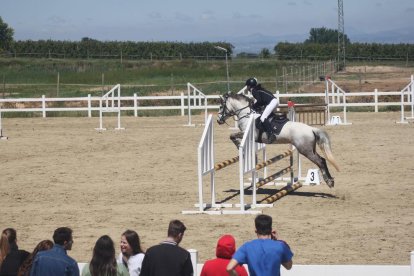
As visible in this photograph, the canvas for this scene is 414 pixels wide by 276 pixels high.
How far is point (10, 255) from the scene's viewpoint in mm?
7820

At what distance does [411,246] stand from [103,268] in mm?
6429

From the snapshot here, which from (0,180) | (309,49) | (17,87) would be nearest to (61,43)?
(309,49)

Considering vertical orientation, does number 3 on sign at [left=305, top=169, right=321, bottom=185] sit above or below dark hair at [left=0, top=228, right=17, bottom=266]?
below

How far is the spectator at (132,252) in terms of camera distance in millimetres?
7645

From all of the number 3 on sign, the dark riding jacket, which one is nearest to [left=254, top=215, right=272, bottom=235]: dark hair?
the dark riding jacket

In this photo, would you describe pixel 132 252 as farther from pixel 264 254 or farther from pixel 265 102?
pixel 265 102

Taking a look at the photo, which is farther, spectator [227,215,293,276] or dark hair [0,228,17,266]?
dark hair [0,228,17,266]

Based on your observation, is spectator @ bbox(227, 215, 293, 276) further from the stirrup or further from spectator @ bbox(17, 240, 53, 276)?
the stirrup

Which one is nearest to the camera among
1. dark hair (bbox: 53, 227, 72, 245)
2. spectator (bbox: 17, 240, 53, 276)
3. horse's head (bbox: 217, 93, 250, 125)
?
dark hair (bbox: 53, 227, 72, 245)

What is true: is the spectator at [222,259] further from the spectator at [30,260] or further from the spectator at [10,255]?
the spectator at [10,255]

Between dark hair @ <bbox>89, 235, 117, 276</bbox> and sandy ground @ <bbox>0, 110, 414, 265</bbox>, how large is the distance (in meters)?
4.80

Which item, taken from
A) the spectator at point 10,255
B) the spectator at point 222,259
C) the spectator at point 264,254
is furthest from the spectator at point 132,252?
the spectator at point 264,254

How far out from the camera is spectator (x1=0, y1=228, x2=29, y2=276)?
770cm

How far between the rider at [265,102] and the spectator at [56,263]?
33.8 ft
